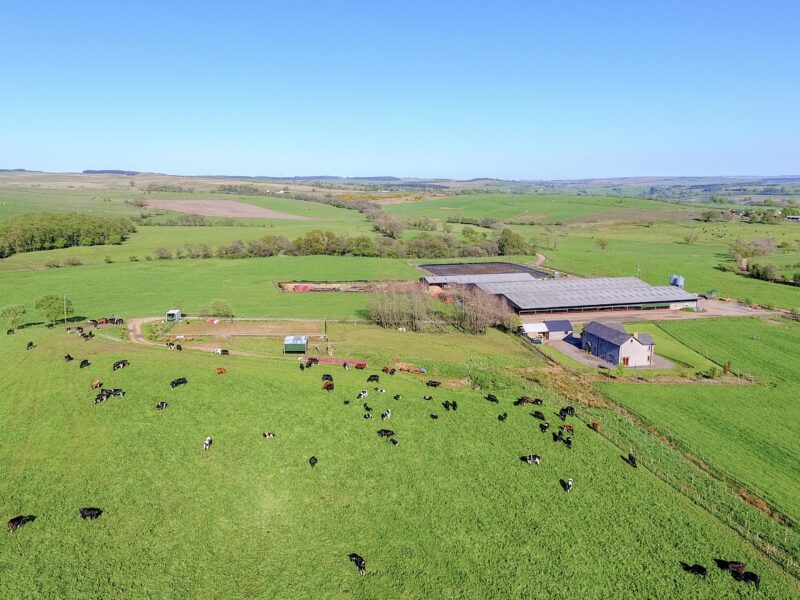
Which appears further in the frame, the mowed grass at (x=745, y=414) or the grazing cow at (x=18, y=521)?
the mowed grass at (x=745, y=414)

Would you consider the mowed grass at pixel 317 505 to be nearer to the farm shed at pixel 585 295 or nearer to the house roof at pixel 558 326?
the house roof at pixel 558 326

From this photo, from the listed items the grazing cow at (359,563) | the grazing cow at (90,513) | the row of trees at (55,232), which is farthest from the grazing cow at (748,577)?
the row of trees at (55,232)

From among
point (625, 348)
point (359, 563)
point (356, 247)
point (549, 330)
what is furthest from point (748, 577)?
point (356, 247)

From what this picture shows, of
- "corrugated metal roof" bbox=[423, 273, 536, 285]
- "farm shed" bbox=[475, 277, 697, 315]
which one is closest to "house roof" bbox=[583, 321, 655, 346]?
"farm shed" bbox=[475, 277, 697, 315]

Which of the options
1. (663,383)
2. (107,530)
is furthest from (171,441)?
(663,383)

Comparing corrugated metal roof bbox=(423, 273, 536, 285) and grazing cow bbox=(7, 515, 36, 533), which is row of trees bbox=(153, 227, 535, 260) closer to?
corrugated metal roof bbox=(423, 273, 536, 285)

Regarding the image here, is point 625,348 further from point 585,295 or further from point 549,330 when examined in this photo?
point 585,295
